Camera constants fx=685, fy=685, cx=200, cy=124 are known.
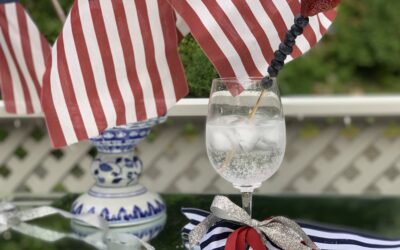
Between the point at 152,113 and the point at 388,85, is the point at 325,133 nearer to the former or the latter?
the point at 152,113

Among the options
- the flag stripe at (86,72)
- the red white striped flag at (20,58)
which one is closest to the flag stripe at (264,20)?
the flag stripe at (86,72)

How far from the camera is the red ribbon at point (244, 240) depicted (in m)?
0.82

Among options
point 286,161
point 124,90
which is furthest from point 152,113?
point 286,161

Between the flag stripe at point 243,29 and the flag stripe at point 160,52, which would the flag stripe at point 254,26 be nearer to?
the flag stripe at point 243,29

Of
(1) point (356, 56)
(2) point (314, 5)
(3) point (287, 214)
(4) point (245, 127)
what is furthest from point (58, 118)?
(1) point (356, 56)

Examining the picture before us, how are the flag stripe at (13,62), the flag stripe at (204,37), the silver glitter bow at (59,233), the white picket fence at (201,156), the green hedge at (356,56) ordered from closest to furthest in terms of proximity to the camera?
the flag stripe at (204,37)
the silver glitter bow at (59,233)
the flag stripe at (13,62)
the white picket fence at (201,156)
the green hedge at (356,56)

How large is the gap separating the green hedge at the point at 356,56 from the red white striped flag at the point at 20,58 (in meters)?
1.87

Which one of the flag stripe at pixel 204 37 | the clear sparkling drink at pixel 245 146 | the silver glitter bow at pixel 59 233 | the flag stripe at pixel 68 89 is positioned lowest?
the silver glitter bow at pixel 59 233

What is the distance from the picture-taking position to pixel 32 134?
1.50 m

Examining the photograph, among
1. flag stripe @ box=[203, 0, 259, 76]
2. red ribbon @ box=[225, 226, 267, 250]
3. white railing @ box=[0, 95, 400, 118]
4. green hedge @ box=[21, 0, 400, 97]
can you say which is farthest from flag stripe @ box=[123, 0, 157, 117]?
green hedge @ box=[21, 0, 400, 97]

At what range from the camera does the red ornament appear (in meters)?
0.75

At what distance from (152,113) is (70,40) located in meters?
0.14

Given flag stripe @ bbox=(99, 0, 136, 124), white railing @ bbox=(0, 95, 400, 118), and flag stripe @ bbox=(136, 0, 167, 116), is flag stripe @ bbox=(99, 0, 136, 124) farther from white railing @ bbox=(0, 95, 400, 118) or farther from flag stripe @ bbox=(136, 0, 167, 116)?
white railing @ bbox=(0, 95, 400, 118)

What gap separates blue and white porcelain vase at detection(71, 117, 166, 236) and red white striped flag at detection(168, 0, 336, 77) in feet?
0.70
